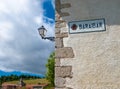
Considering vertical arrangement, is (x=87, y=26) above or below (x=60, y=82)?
above

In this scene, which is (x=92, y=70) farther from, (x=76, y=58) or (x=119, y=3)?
(x=119, y=3)

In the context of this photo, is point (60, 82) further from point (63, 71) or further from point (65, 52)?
point (65, 52)

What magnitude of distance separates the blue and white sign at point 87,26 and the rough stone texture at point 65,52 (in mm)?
411

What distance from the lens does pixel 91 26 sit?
247 inches

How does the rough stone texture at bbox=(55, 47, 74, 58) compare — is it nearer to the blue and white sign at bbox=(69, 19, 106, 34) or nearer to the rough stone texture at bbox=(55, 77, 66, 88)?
the blue and white sign at bbox=(69, 19, 106, 34)

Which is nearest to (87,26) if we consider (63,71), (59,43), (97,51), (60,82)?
(97,51)

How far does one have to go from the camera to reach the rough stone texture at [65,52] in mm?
6234

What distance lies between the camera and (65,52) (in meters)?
6.30

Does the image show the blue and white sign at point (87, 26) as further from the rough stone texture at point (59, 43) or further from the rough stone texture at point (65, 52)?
the rough stone texture at point (65, 52)

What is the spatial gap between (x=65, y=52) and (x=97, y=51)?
0.71 meters

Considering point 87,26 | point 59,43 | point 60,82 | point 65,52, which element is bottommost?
point 60,82

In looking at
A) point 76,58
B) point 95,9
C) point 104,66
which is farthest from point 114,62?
point 95,9

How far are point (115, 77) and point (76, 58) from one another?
3.00 feet

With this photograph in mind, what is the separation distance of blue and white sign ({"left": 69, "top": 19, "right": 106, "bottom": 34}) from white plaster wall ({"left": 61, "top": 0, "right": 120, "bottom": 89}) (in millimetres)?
84
